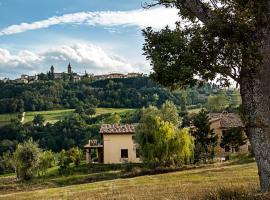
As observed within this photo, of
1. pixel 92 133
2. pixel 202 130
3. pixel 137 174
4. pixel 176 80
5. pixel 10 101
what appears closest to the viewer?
pixel 176 80

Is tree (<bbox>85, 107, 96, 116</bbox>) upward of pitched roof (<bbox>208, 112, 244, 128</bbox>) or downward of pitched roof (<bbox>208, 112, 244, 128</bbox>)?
upward

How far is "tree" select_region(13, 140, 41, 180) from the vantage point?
2094 inches

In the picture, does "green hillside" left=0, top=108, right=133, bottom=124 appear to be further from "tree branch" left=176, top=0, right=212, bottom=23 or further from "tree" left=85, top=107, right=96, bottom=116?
"tree branch" left=176, top=0, right=212, bottom=23

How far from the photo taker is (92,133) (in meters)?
110

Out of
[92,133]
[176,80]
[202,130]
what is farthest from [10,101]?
[176,80]

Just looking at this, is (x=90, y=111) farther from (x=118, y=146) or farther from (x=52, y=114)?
→ (x=118, y=146)

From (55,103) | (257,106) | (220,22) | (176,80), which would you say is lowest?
(257,106)

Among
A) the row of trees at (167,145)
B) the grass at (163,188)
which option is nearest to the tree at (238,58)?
the grass at (163,188)

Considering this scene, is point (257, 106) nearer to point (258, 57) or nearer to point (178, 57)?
point (258, 57)

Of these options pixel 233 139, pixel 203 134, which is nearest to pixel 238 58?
pixel 203 134

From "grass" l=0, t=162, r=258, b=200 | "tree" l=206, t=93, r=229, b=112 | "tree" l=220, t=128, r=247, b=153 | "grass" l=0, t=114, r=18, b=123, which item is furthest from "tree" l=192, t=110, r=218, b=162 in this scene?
"grass" l=0, t=114, r=18, b=123

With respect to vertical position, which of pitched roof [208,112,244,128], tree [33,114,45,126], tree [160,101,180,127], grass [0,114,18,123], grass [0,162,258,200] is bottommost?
grass [0,162,258,200]

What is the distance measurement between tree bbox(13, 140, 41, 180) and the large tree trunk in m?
45.3

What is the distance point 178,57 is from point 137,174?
33.8 meters
